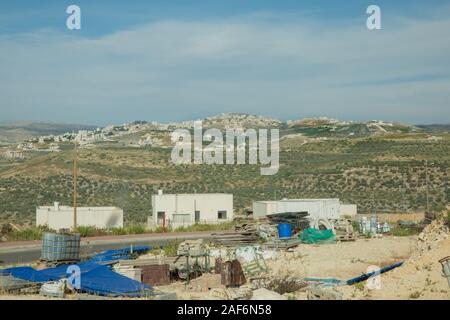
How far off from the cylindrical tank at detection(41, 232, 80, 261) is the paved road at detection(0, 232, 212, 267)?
9.95ft

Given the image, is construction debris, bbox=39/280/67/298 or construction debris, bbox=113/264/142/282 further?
construction debris, bbox=113/264/142/282

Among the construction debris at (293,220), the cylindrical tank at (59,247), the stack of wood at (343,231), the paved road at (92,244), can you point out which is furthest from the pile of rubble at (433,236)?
the paved road at (92,244)

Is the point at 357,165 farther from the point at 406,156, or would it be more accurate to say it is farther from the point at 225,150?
the point at 225,150

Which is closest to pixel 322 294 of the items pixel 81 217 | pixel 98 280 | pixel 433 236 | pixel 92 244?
pixel 98 280

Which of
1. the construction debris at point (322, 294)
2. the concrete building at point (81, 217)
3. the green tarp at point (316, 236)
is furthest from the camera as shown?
the concrete building at point (81, 217)

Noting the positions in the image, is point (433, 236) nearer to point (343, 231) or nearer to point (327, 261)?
point (327, 261)

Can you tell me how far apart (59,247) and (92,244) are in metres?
9.75

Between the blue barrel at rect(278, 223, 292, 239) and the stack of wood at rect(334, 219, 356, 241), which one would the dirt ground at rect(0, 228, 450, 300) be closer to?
the stack of wood at rect(334, 219, 356, 241)

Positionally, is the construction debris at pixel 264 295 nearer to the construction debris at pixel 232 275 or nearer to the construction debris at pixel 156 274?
the construction debris at pixel 232 275

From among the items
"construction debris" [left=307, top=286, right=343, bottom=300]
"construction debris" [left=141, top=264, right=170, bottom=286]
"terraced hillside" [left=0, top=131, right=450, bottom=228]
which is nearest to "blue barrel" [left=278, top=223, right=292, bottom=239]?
"construction debris" [left=141, top=264, right=170, bottom=286]

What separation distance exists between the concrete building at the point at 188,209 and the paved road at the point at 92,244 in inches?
210

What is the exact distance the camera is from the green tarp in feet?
103

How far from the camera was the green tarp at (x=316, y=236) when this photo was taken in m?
31.3
